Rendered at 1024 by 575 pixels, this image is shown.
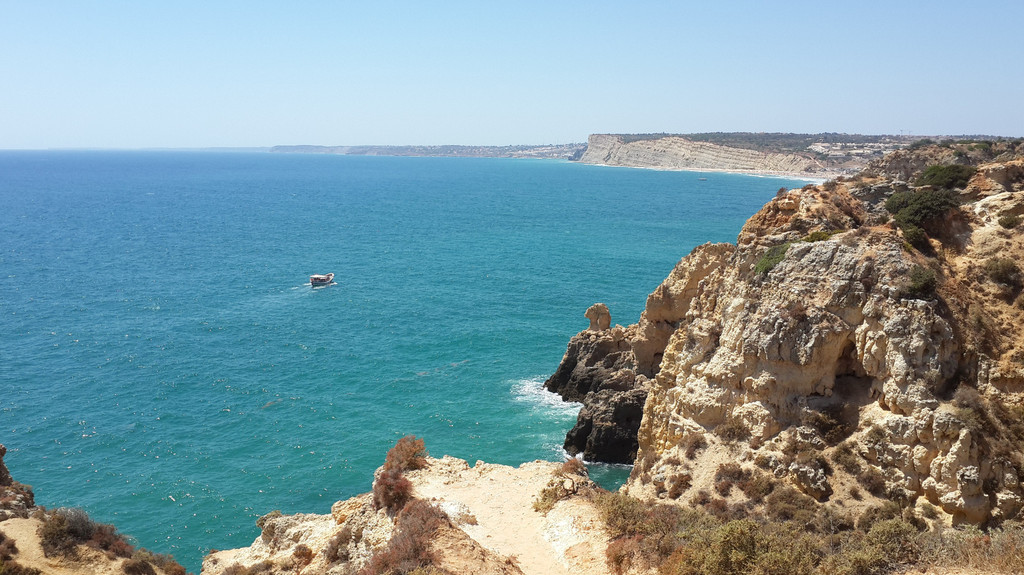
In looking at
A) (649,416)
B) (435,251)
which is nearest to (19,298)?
(435,251)

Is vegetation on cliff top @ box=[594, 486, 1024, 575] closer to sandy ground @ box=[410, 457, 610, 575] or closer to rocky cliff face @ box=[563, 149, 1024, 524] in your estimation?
sandy ground @ box=[410, 457, 610, 575]

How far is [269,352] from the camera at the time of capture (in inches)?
2122

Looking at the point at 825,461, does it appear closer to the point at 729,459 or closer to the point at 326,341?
the point at 729,459

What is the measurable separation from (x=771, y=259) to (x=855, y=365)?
16.5 feet

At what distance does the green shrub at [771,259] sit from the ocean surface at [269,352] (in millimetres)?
15585

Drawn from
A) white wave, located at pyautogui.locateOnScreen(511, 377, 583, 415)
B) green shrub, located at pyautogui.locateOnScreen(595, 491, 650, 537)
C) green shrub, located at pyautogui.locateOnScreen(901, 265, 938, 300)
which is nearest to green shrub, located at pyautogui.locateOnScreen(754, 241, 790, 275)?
green shrub, located at pyautogui.locateOnScreen(901, 265, 938, 300)

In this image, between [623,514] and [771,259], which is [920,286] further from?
[623,514]

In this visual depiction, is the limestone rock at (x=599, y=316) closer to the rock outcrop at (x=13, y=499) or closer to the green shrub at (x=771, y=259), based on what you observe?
the green shrub at (x=771, y=259)

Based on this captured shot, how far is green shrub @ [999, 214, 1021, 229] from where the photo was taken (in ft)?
84.4

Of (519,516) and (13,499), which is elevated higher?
(519,516)

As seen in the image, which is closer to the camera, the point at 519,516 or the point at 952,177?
the point at 519,516

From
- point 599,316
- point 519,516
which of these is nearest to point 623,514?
point 519,516

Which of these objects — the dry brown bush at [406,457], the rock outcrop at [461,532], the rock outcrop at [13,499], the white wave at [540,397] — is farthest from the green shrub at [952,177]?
the rock outcrop at [13,499]

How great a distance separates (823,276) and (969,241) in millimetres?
7011
